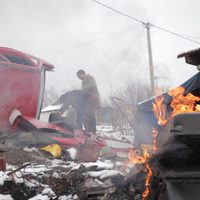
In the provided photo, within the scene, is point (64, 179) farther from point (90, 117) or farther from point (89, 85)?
point (89, 85)

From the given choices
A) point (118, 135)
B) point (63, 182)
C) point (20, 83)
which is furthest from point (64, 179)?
point (118, 135)

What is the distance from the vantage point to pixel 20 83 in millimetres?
7480

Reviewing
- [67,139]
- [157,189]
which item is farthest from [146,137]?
[157,189]

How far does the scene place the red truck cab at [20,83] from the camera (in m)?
7.11

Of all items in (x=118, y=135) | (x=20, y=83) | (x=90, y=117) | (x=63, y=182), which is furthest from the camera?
(x=118, y=135)

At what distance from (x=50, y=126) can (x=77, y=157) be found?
174 cm

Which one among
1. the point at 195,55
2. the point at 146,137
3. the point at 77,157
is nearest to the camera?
the point at 77,157

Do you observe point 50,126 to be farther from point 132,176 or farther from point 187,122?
point 187,122

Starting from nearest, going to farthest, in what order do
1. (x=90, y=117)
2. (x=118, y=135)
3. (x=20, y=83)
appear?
(x=20, y=83) → (x=90, y=117) → (x=118, y=135)

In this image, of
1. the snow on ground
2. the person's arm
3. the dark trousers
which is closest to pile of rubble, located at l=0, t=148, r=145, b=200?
the dark trousers

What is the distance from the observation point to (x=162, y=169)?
233 cm

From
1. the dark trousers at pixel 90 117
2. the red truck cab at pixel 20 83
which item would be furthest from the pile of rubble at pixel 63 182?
the dark trousers at pixel 90 117

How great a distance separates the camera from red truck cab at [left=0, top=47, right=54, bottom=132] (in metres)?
7.11

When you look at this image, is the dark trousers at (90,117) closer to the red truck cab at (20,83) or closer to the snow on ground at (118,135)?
the red truck cab at (20,83)
